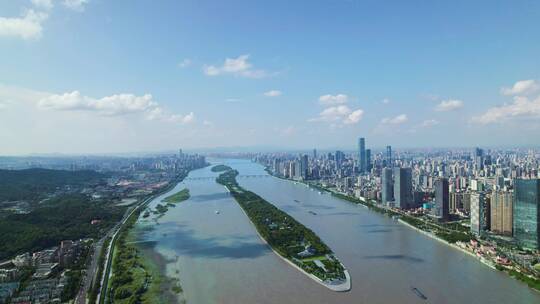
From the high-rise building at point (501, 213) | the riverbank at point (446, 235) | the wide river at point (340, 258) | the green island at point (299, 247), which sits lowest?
the wide river at point (340, 258)

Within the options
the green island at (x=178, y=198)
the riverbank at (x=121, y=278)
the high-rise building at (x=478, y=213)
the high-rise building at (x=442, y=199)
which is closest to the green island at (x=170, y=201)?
the green island at (x=178, y=198)

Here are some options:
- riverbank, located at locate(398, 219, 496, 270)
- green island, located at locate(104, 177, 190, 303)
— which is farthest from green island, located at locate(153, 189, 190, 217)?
riverbank, located at locate(398, 219, 496, 270)

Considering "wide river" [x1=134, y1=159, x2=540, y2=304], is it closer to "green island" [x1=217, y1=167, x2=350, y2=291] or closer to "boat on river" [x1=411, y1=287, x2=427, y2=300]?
"boat on river" [x1=411, y1=287, x2=427, y2=300]

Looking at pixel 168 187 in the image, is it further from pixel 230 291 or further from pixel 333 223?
pixel 230 291

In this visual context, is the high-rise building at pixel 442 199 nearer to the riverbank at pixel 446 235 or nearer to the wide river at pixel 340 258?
the riverbank at pixel 446 235

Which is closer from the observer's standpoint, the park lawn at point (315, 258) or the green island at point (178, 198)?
the park lawn at point (315, 258)

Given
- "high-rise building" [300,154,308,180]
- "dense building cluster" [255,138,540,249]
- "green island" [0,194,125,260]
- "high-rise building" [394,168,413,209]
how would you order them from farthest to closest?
"high-rise building" [300,154,308,180] → "high-rise building" [394,168,413,209] → "green island" [0,194,125,260] → "dense building cluster" [255,138,540,249]

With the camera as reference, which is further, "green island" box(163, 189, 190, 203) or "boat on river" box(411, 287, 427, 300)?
A: "green island" box(163, 189, 190, 203)
